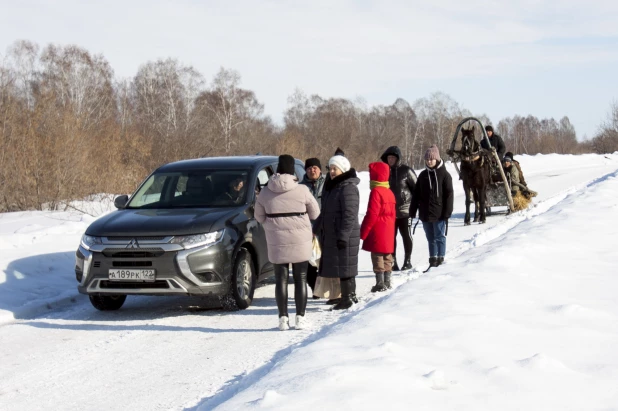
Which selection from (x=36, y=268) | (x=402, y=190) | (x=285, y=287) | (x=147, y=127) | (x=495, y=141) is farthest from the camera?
(x=147, y=127)

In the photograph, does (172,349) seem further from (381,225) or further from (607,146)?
(607,146)

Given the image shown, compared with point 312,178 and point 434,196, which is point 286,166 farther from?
point 434,196

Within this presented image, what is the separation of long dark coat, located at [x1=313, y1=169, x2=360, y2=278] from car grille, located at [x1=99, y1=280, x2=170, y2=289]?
6.06 ft

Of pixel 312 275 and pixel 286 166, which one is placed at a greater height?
pixel 286 166

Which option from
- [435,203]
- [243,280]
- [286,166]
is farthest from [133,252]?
[435,203]

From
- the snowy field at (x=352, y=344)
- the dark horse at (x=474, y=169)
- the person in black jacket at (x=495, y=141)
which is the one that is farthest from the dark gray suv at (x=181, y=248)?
the person in black jacket at (x=495, y=141)

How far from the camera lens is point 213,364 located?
6848 millimetres

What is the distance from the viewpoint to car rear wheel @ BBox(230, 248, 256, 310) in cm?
915

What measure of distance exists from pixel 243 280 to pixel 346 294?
4.15 ft

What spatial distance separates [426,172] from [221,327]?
4629mm

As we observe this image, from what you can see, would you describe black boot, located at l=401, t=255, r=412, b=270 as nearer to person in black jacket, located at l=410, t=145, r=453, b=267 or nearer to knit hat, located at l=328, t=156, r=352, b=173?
person in black jacket, located at l=410, t=145, r=453, b=267

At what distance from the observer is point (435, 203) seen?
1147 centimetres

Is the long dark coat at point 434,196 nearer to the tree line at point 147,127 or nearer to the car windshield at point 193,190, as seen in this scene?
the car windshield at point 193,190

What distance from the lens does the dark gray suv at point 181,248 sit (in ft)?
28.5
